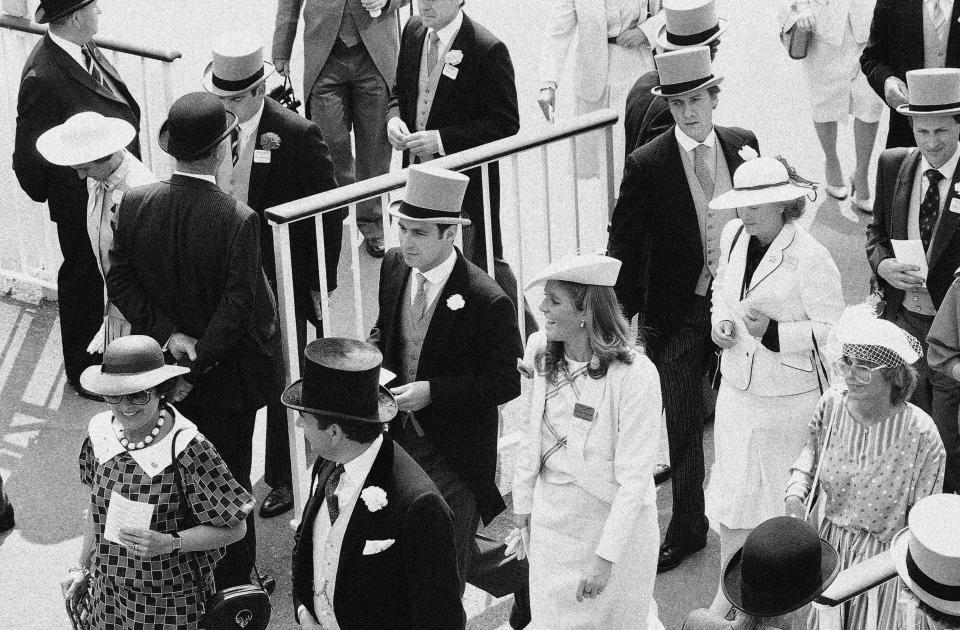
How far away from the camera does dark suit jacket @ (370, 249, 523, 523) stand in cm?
563

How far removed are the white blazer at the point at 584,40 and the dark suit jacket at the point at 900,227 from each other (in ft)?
8.54

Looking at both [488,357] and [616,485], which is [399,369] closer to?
[488,357]

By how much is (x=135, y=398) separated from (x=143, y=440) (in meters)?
0.15

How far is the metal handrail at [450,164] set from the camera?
6156mm

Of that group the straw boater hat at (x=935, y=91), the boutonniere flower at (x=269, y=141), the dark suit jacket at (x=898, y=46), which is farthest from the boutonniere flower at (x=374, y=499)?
the dark suit jacket at (x=898, y=46)

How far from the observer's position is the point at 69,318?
8.04 metres

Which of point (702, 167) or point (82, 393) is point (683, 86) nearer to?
point (702, 167)

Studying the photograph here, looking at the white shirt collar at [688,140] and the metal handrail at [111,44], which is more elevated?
the metal handrail at [111,44]

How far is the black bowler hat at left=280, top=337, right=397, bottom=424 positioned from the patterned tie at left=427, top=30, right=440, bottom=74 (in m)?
3.55

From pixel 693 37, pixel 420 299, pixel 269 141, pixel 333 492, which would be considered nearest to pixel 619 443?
pixel 420 299

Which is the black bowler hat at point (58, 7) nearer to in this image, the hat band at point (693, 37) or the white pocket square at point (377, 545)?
the hat band at point (693, 37)

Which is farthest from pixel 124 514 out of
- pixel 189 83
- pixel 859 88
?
pixel 189 83

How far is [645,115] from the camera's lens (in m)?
7.36

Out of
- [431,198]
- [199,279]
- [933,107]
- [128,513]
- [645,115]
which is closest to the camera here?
[128,513]
